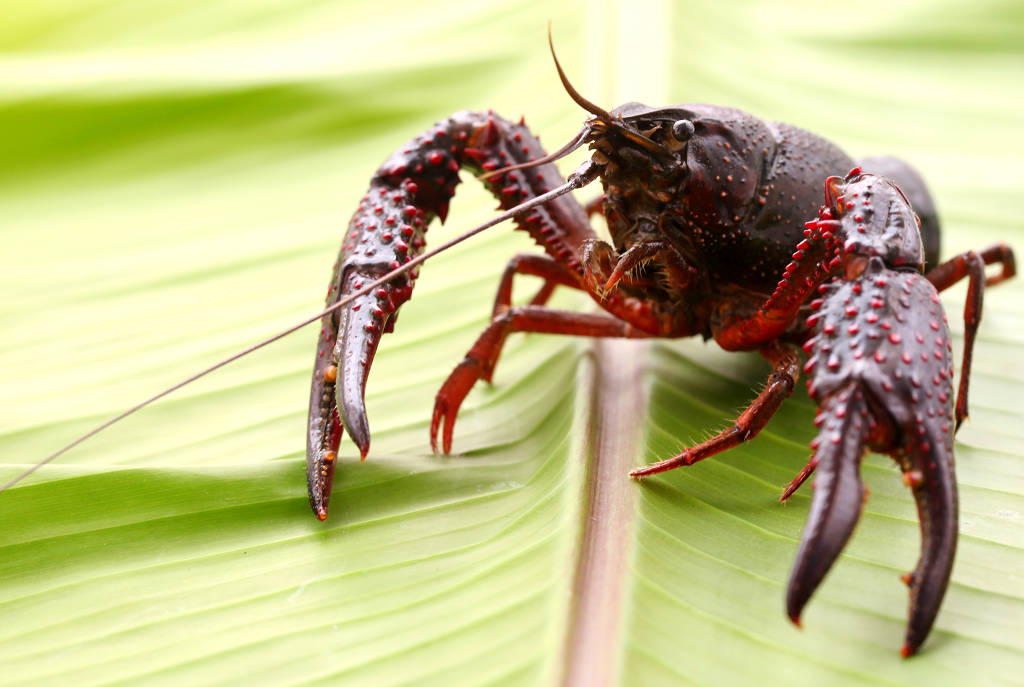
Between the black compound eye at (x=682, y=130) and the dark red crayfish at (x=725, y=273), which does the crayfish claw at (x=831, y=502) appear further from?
the black compound eye at (x=682, y=130)

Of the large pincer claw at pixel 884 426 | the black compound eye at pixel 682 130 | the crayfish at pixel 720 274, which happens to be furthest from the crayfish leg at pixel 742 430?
the black compound eye at pixel 682 130

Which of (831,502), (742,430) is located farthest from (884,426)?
(742,430)

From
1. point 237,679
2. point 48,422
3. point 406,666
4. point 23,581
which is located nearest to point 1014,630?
point 406,666

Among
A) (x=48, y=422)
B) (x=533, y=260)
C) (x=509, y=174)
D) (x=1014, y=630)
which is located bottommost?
(x=48, y=422)

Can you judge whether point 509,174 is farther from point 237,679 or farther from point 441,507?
point 237,679

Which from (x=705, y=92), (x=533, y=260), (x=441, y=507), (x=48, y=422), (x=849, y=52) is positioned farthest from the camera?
(x=849, y=52)

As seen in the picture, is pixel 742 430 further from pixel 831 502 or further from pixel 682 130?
pixel 682 130
